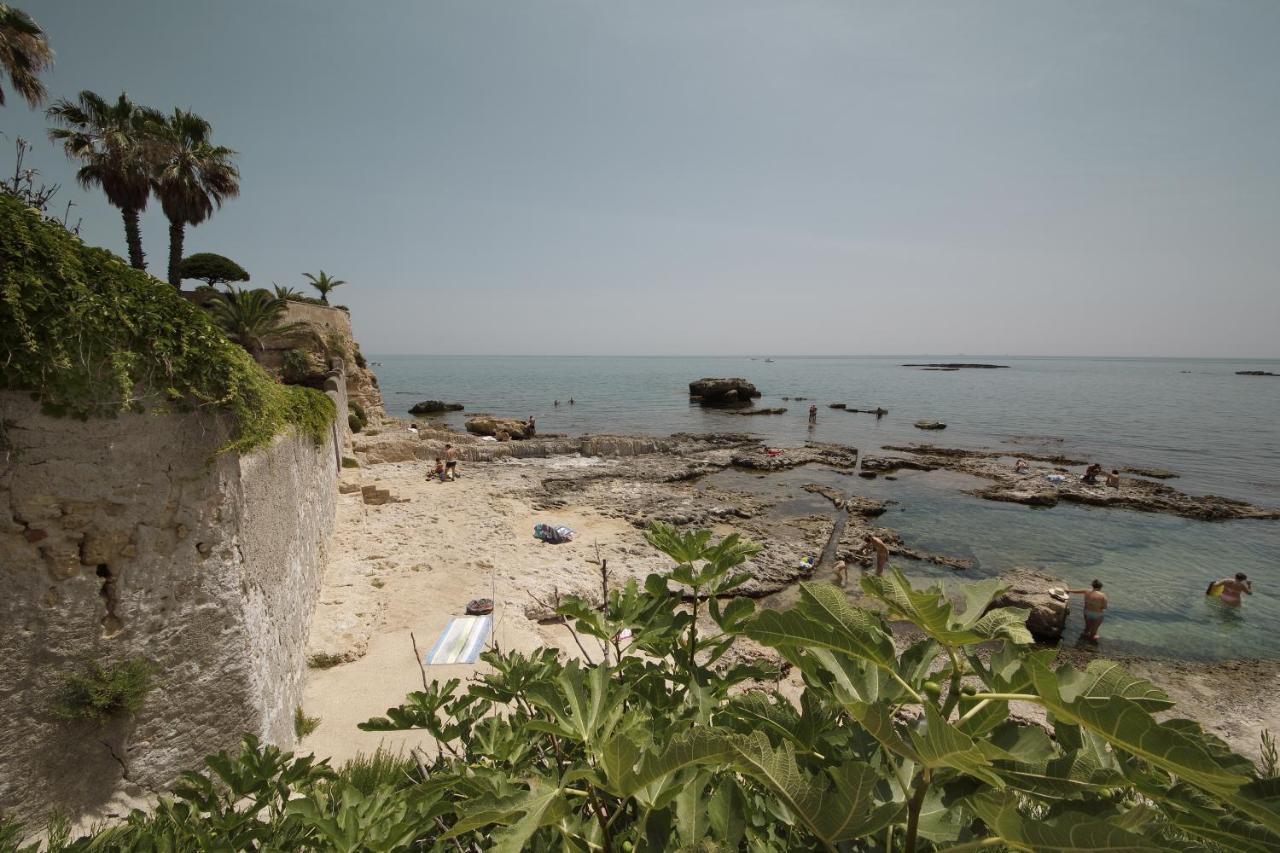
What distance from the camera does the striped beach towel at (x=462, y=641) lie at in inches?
299

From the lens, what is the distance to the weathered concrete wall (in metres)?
3.80

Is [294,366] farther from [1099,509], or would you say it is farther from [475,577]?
[1099,509]

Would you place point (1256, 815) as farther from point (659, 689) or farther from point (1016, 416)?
point (1016, 416)

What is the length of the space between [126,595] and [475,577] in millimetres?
6868

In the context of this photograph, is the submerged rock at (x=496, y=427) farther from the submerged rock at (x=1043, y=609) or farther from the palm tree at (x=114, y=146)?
the submerged rock at (x=1043, y=609)

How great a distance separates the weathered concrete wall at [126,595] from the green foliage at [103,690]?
0.21 feet

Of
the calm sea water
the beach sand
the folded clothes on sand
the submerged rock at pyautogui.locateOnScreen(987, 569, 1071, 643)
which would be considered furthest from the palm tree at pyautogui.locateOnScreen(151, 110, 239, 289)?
the submerged rock at pyautogui.locateOnScreen(987, 569, 1071, 643)

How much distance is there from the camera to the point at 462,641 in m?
8.02

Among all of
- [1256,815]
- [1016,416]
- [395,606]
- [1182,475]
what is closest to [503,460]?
[395,606]

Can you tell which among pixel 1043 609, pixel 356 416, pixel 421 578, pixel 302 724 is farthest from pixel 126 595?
pixel 356 416

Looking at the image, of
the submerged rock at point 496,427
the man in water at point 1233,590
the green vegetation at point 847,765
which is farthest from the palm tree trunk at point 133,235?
the man in water at point 1233,590

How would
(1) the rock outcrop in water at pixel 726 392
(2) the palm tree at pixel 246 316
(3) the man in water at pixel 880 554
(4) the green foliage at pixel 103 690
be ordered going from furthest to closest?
1. (1) the rock outcrop in water at pixel 726 392
2. (2) the palm tree at pixel 246 316
3. (3) the man in water at pixel 880 554
4. (4) the green foliage at pixel 103 690

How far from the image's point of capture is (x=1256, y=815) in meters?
0.73

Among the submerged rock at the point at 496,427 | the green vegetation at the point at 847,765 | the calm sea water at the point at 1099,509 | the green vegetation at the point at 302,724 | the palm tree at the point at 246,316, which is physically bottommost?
the calm sea water at the point at 1099,509
